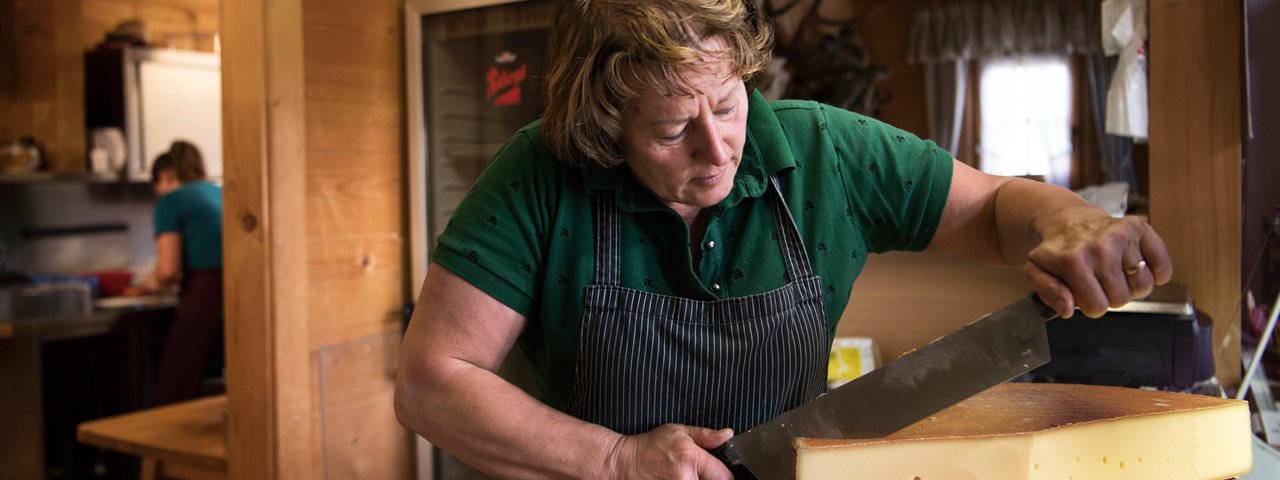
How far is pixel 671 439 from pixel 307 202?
1.65 m

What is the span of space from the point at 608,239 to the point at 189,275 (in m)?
3.84

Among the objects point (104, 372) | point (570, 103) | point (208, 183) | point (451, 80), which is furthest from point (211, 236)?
point (570, 103)

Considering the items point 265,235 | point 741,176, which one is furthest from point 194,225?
point 741,176

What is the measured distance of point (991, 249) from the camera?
1.33m

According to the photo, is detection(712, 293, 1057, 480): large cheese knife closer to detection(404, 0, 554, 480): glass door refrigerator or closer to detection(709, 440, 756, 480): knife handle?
detection(709, 440, 756, 480): knife handle

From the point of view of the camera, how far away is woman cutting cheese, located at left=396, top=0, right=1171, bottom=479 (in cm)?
120

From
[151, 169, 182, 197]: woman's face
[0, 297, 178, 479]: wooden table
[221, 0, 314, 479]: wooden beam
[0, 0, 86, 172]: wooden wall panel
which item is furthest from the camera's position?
[0, 0, 86, 172]: wooden wall panel

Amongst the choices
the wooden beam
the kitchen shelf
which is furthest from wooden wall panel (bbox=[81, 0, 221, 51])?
the wooden beam

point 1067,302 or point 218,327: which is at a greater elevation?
point 1067,302

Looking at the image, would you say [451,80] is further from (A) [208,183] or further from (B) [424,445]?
(A) [208,183]

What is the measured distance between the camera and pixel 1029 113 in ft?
16.4

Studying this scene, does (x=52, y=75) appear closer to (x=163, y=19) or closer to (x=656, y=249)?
(x=163, y=19)

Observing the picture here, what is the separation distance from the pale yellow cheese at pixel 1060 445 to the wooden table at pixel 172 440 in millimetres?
1932

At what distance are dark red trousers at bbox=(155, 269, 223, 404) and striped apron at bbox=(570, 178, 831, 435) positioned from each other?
3.70 m
